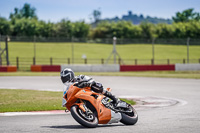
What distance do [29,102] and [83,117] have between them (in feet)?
18.4

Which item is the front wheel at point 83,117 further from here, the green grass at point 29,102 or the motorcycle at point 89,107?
the green grass at point 29,102

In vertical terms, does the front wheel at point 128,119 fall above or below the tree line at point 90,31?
below

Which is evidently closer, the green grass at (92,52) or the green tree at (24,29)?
the green grass at (92,52)

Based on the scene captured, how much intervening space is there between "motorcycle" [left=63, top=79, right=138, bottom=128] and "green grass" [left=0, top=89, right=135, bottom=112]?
3.76 metres

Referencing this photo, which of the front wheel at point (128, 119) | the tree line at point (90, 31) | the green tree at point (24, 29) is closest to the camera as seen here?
the front wheel at point (128, 119)

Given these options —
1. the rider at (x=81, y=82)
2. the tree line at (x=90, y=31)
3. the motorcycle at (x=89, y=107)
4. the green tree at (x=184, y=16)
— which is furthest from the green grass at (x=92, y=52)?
the green tree at (x=184, y=16)

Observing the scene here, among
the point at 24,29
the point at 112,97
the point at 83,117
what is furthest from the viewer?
the point at 24,29

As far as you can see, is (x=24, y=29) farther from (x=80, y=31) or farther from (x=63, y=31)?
(x=80, y=31)

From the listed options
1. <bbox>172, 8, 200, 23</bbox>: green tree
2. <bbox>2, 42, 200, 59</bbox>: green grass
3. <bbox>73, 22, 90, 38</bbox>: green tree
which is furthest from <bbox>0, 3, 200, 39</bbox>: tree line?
<bbox>172, 8, 200, 23</bbox>: green tree

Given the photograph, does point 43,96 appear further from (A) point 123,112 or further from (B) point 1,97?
(A) point 123,112

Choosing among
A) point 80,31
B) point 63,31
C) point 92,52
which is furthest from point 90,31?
point 92,52

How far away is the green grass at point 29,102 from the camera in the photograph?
11220 millimetres

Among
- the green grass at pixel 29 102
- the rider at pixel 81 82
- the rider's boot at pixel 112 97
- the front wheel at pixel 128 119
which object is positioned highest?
the rider at pixel 81 82

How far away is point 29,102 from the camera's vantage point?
41.2ft
